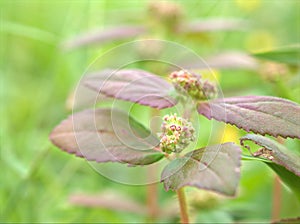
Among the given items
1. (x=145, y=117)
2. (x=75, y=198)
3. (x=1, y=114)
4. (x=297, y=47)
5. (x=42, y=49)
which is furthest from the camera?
(x=42, y=49)

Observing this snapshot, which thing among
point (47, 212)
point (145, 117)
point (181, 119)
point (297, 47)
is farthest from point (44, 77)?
point (181, 119)

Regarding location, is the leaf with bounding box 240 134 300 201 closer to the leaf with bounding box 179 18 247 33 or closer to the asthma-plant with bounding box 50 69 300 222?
the asthma-plant with bounding box 50 69 300 222

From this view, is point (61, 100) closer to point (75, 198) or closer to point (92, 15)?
point (92, 15)

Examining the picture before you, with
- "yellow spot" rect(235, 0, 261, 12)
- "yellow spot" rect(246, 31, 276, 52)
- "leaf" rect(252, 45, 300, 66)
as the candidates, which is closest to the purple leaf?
"leaf" rect(252, 45, 300, 66)

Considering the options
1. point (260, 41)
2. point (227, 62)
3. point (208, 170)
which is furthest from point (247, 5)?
point (208, 170)

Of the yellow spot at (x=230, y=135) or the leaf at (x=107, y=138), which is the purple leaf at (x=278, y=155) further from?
the yellow spot at (x=230, y=135)

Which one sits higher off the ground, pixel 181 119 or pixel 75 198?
pixel 181 119
